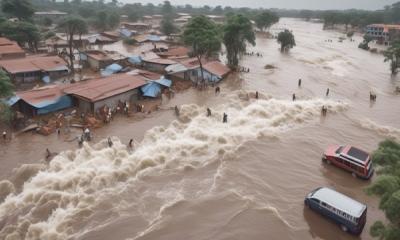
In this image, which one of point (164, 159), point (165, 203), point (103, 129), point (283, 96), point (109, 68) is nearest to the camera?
point (165, 203)

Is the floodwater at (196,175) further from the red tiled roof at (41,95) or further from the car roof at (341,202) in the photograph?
the red tiled roof at (41,95)

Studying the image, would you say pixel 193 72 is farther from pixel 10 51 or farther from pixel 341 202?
pixel 341 202

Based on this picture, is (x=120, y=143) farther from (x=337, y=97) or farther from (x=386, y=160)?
(x=337, y=97)

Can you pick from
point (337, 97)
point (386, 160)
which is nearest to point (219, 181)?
point (386, 160)

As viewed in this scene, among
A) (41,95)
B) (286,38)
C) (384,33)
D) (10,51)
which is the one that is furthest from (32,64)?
(384,33)

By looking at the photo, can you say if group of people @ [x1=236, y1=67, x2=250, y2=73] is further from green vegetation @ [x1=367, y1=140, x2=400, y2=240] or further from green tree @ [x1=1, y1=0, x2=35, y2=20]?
green tree @ [x1=1, y1=0, x2=35, y2=20]

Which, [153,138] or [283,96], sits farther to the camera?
[283,96]

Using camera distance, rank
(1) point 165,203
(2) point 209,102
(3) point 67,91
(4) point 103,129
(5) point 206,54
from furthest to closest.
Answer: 1. (5) point 206,54
2. (2) point 209,102
3. (3) point 67,91
4. (4) point 103,129
5. (1) point 165,203
